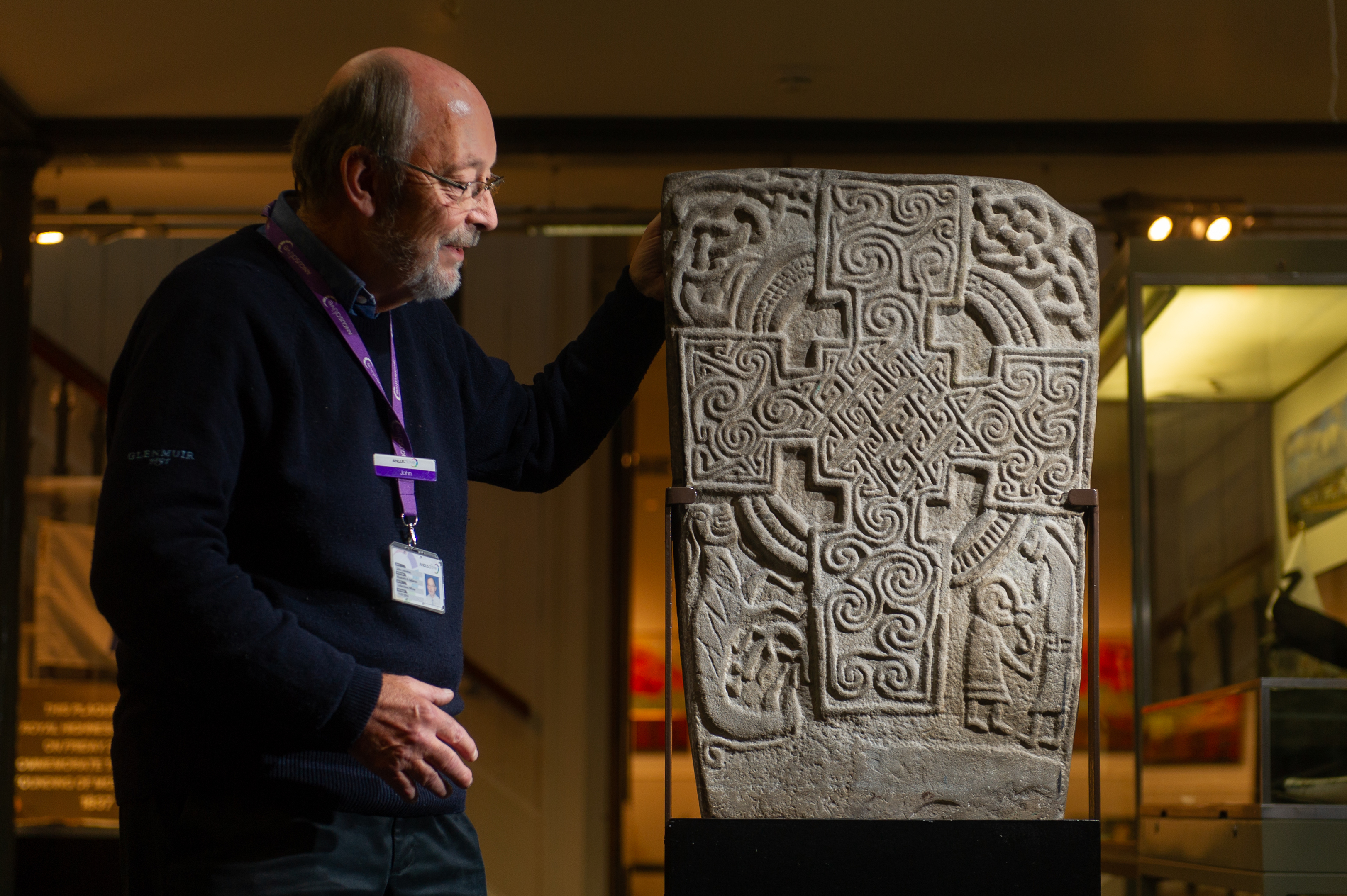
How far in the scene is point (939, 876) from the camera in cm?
181

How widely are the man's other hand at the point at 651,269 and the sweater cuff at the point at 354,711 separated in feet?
2.94

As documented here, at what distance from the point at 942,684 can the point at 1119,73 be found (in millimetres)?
Result: 2843

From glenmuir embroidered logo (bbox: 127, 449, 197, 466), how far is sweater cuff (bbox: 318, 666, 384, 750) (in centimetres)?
31

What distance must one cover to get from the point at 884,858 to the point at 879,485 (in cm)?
57

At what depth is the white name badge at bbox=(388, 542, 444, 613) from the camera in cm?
158

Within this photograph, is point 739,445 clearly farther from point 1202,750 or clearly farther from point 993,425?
point 1202,750

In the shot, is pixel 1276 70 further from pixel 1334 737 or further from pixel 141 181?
pixel 141 181

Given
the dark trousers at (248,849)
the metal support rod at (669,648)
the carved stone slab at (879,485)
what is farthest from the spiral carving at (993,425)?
the dark trousers at (248,849)

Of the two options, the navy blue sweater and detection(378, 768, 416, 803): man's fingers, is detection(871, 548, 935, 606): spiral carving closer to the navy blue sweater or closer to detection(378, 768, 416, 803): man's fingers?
the navy blue sweater

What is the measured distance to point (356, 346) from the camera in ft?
5.41

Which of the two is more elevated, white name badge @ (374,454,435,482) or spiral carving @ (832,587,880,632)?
white name badge @ (374,454,435,482)

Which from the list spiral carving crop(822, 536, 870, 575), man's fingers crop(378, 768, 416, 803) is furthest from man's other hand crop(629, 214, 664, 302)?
man's fingers crop(378, 768, 416, 803)

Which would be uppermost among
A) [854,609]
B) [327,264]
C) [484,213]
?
[484,213]

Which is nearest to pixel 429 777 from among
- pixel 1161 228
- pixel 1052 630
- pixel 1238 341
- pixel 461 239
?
pixel 461 239
